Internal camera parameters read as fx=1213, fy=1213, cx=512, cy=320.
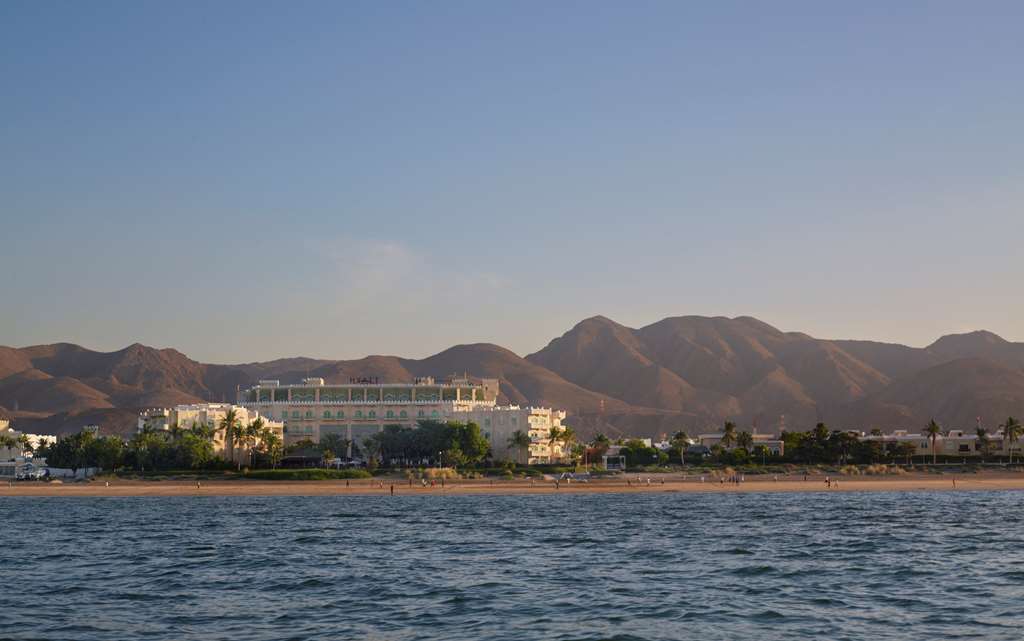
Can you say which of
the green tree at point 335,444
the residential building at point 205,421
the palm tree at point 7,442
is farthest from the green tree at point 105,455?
the palm tree at point 7,442

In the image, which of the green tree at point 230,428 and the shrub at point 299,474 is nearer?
the shrub at point 299,474

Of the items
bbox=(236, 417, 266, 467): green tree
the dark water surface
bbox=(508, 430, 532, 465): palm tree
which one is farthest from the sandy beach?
the dark water surface

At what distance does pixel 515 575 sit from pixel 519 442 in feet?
418

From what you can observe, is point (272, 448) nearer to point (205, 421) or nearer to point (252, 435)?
point (252, 435)

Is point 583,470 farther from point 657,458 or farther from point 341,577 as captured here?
point 341,577

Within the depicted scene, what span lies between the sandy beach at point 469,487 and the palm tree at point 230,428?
68.4ft

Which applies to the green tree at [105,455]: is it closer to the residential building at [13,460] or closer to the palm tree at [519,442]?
the residential building at [13,460]

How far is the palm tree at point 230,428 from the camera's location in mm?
165750

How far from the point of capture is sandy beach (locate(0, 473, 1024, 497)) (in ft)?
429

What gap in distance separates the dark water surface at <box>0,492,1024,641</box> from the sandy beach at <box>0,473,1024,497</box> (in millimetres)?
30450

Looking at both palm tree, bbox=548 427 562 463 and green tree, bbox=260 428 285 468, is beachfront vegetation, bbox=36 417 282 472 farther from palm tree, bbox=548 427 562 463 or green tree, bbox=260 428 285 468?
palm tree, bbox=548 427 562 463

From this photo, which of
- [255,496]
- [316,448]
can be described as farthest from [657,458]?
[255,496]

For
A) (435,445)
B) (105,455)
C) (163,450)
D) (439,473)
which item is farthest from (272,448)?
(439,473)

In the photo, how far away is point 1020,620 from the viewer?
132 ft
